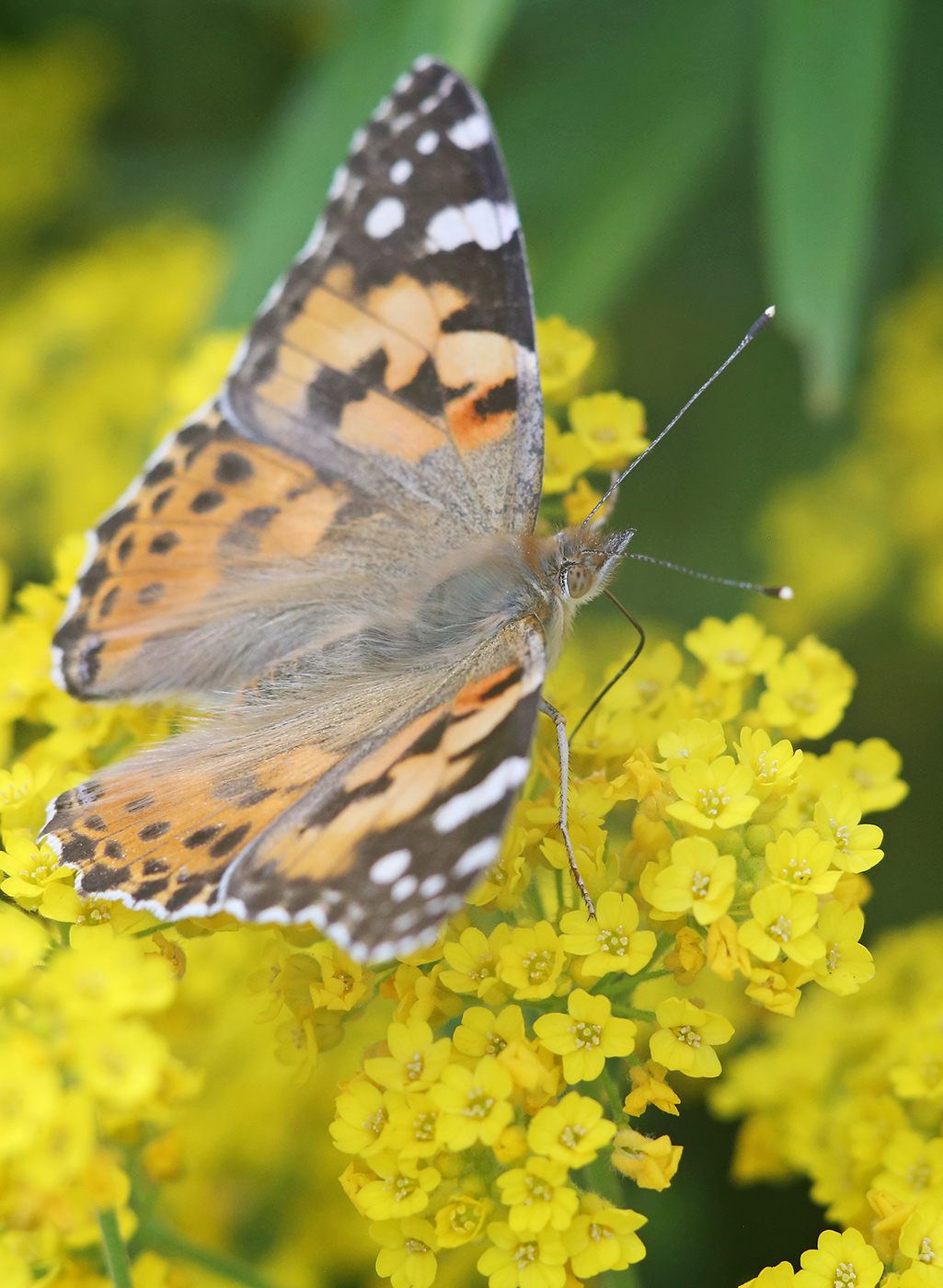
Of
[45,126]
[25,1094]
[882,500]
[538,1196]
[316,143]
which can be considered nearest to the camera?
[25,1094]

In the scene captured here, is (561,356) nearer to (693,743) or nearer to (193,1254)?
(693,743)

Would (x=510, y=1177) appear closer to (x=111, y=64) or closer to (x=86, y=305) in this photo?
(x=86, y=305)

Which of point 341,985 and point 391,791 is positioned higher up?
point 391,791

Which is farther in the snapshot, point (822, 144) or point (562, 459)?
point (822, 144)

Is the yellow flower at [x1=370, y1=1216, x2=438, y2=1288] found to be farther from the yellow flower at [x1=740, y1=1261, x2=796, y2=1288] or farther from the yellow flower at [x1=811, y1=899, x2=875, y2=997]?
the yellow flower at [x1=811, y1=899, x2=875, y2=997]

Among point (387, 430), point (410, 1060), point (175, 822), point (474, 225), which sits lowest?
point (410, 1060)

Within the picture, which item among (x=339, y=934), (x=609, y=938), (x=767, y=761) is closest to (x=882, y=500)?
(x=767, y=761)

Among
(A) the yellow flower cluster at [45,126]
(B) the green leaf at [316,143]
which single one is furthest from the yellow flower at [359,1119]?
(A) the yellow flower cluster at [45,126]

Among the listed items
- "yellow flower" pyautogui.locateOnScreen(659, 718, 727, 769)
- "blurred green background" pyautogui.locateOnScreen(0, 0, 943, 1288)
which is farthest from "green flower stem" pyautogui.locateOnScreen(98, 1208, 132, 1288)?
"blurred green background" pyautogui.locateOnScreen(0, 0, 943, 1288)

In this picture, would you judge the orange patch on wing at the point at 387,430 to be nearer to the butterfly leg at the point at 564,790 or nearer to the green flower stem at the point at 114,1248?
the butterfly leg at the point at 564,790
